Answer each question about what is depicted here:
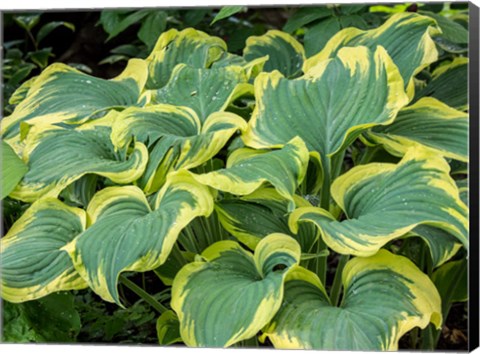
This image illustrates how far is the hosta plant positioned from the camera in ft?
3.87

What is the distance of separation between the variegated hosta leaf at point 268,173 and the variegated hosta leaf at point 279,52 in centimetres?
42

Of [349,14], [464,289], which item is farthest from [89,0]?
[464,289]

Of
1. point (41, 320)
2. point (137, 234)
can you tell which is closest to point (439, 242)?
point (137, 234)

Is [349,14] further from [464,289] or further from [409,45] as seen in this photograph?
[464,289]

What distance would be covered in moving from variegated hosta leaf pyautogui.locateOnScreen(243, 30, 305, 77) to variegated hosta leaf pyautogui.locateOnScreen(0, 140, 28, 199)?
55cm

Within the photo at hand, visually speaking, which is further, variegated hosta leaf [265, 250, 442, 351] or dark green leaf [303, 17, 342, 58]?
dark green leaf [303, 17, 342, 58]

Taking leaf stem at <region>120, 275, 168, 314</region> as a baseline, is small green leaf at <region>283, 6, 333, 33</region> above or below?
above

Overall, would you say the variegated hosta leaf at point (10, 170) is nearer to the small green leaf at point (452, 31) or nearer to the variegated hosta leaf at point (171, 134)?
the variegated hosta leaf at point (171, 134)

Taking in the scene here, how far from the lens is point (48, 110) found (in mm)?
1524

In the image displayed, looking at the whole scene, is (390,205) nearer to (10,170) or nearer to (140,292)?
(140,292)

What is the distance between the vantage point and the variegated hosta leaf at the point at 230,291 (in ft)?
3.78

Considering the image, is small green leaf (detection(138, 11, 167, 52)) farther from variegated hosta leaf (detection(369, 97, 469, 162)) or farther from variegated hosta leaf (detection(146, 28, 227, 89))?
variegated hosta leaf (detection(369, 97, 469, 162))

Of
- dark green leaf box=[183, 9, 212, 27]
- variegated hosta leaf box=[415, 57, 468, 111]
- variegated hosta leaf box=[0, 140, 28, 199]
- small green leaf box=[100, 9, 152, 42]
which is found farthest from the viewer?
dark green leaf box=[183, 9, 212, 27]

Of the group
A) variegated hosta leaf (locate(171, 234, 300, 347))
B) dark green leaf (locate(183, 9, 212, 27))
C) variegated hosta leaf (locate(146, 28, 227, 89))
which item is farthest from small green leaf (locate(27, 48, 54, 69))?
variegated hosta leaf (locate(171, 234, 300, 347))
